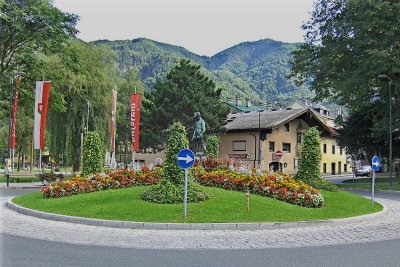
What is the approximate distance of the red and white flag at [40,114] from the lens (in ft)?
91.8

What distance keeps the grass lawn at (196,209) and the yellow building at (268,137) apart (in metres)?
35.9

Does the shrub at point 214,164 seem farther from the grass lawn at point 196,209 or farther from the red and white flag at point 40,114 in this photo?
the red and white flag at point 40,114

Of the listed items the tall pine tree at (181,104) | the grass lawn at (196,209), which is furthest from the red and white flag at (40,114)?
the tall pine tree at (181,104)

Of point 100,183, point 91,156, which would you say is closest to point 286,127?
point 91,156

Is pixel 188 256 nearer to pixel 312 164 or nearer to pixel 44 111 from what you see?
pixel 312 164

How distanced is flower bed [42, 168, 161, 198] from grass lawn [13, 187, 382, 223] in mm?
952

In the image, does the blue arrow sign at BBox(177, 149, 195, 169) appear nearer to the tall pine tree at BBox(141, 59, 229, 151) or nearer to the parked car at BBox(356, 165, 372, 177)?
the tall pine tree at BBox(141, 59, 229, 151)

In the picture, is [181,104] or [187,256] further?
[181,104]

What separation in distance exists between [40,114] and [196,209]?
17478 millimetres

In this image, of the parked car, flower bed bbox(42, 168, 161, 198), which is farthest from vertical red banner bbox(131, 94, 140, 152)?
the parked car

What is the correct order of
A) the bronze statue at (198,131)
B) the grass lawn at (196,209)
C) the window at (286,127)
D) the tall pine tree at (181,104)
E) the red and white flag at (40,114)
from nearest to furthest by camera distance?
the grass lawn at (196,209) < the bronze statue at (198,131) < the red and white flag at (40,114) < the tall pine tree at (181,104) < the window at (286,127)

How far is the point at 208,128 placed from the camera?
50.0m

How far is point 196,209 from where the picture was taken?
577 inches

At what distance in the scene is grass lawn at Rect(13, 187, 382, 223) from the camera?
13875mm
